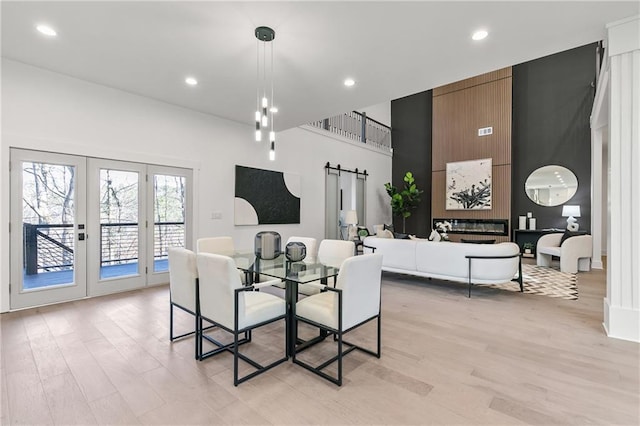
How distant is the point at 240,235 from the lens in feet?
19.2

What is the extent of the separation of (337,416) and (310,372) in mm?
525

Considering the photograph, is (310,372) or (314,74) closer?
(310,372)

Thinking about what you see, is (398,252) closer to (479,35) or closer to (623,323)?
(623,323)

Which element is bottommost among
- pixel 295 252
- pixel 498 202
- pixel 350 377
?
pixel 350 377

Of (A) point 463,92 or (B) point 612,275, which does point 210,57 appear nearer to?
(B) point 612,275

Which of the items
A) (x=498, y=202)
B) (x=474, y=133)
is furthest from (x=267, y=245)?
(x=474, y=133)

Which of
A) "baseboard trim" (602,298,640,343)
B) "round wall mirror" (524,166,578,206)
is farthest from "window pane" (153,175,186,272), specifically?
"round wall mirror" (524,166,578,206)

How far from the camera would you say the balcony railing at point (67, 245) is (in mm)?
3625

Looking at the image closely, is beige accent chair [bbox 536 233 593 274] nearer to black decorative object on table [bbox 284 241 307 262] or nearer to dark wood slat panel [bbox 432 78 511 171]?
dark wood slat panel [bbox 432 78 511 171]

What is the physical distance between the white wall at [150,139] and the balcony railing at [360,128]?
69 centimetres

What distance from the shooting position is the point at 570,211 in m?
7.05

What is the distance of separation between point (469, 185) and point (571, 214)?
7.82ft

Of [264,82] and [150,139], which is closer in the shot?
[264,82]

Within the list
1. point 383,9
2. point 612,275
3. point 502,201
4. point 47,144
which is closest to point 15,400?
point 47,144
